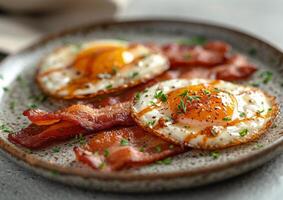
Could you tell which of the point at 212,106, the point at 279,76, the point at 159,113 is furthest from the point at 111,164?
the point at 279,76

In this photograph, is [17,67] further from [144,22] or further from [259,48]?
[259,48]

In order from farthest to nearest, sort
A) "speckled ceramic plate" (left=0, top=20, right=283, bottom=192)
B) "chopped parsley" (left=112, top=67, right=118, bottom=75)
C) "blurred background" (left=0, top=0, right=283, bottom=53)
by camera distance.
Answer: "blurred background" (left=0, top=0, right=283, bottom=53) → "chopped parsley" (left=112, top=67, right=118, bottom=75) → "speckled ceramic plate" (left=0, top=20, right=283, bottom=192)

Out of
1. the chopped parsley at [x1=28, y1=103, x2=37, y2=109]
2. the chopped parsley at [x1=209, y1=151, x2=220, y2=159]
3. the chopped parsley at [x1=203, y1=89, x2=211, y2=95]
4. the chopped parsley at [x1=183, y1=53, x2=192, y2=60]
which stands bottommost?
the chopped parsley at [x1=28, y1=103, x2=37, y2=109]

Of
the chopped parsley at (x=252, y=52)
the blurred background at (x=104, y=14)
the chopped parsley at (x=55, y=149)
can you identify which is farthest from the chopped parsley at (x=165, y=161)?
the blurred background at (x=104, y=14)

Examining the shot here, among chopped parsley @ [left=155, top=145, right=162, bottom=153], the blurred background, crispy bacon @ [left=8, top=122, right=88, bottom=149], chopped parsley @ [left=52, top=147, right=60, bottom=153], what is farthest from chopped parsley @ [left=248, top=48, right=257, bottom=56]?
chopped parsley @ [left=52, top=147, right=60, bottom=153]

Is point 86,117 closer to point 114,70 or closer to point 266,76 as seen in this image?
point 114,70

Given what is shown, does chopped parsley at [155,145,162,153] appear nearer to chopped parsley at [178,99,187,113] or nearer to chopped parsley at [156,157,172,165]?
chopped parsley at [156,157,172,165]

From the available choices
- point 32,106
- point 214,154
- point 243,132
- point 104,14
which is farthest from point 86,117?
point 104,14

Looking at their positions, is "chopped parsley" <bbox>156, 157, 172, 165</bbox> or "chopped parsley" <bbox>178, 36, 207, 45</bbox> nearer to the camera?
"chopped parsley" <bbox>156, 157, 172, 165</bbox>
